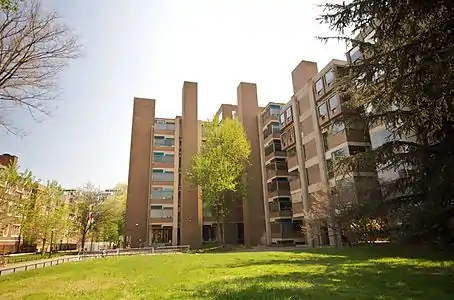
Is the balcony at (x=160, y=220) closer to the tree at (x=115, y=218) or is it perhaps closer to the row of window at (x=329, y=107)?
the tree at (x=115, y=218)

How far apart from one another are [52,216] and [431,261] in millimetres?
43180

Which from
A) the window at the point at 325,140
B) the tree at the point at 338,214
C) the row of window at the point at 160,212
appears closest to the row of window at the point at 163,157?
the row of window at the point at 160,212

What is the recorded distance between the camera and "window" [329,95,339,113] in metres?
33.3

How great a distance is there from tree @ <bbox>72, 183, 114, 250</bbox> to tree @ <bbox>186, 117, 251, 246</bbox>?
24243 millimetres

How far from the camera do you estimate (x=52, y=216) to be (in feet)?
141

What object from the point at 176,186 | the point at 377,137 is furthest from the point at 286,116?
the point at 176,186

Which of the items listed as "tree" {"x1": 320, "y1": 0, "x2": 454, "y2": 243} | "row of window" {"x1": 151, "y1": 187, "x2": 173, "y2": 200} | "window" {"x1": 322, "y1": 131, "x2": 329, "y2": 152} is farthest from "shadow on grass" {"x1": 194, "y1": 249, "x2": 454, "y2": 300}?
"row of window" {"x1": 151, "y1": 187, "x2": 173, "y2": 200}

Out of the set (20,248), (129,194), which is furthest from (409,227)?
(20,248)

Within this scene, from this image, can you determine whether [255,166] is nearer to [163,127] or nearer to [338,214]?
[163,127]

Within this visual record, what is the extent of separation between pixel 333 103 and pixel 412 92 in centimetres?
2514

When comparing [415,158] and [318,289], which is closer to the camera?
[318,289]

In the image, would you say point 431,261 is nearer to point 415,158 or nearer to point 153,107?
point 415,158

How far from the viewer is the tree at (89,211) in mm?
54969

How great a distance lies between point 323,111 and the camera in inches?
1439
